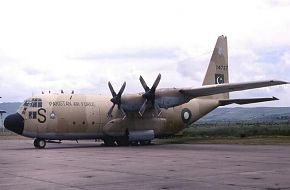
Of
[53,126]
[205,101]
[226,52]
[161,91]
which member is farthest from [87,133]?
[226,52]

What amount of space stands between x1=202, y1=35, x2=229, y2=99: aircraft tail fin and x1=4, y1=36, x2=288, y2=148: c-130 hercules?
2960 mm

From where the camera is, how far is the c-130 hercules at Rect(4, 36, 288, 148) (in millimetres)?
30469

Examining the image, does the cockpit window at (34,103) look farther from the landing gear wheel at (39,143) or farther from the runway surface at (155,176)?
the runway surface at (155,176)

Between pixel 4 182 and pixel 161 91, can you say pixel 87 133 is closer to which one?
pixel 161 91

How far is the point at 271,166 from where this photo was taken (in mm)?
15359

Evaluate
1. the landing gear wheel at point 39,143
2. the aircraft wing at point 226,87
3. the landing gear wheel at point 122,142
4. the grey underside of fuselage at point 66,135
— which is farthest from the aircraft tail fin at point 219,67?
the landing gear wheel at point 39,143

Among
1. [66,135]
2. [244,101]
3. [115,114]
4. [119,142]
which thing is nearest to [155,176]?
[66,135]

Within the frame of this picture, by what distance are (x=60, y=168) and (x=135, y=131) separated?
18.4m

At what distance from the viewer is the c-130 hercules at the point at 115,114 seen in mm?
30469

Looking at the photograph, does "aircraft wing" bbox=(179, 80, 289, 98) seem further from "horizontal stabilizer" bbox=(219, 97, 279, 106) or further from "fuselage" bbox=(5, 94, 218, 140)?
"horizontal stabilizer" bbox=(219, 97, 279, 106)

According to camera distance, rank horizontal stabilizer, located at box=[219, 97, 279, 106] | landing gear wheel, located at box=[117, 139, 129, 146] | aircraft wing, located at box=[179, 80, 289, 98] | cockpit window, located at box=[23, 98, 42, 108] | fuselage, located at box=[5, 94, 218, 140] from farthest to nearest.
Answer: horizontal stabilizer, located at box=[219, 97, 279, 106]
landing gear wheel, located at box=[117, 139, 129, 146]
cockpit window, located at box=[23, 98, 42, 108]
fuselage, located at box=[5, 94, 218, 140]
aircraft wing, located at box=[179, 80, 289, 98]

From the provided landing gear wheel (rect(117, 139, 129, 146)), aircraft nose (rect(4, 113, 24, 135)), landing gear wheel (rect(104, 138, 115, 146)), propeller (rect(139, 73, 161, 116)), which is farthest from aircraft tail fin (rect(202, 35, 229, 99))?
aircraft nose (rect(4, 113, 24, 135))

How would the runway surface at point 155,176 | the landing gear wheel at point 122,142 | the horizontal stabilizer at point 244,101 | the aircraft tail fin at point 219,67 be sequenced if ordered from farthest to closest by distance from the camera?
1. the aircraft tail fin at point 219,67
2. the horizontal stabilizer at point 244,101
3. the landing gear wheel at point 122,142
4. the runway surface at point 155,176

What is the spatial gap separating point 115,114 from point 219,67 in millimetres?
11344
